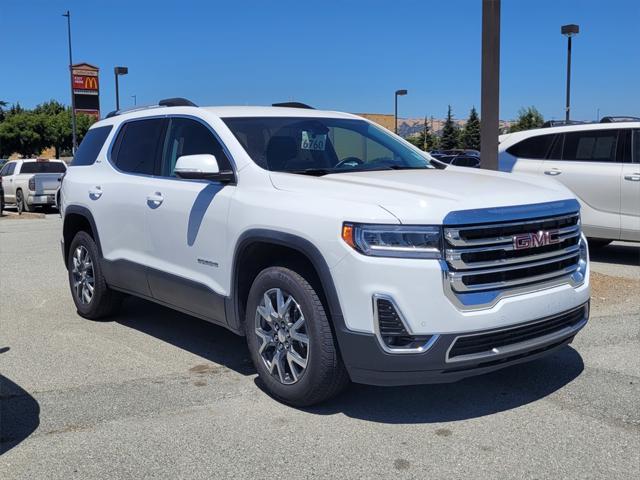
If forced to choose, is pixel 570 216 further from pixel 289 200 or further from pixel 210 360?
pixel 210 360

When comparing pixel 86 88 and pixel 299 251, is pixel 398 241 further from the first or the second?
pixel 86 88

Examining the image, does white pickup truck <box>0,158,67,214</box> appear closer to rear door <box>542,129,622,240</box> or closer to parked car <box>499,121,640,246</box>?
parked car <box>499,121,640,246</box>

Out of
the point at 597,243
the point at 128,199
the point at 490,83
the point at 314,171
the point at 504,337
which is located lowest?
the point at 597,243

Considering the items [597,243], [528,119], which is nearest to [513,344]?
[597,243]

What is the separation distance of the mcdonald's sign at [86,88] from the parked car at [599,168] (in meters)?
30.3

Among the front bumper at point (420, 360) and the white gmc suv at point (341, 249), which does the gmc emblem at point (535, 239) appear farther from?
the front bumper at point (420, 360)

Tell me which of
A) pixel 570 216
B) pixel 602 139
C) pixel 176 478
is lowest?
pixel 176 478

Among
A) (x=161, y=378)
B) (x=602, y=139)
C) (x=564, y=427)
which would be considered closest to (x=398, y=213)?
(x=564, y=427)

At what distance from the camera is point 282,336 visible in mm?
4258

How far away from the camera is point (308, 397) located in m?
4.13

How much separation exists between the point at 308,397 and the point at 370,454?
0.63 metres

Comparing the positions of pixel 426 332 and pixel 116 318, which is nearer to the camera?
pixel 426 332

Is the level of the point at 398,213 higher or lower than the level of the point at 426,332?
higher

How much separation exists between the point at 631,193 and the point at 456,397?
237 inches
